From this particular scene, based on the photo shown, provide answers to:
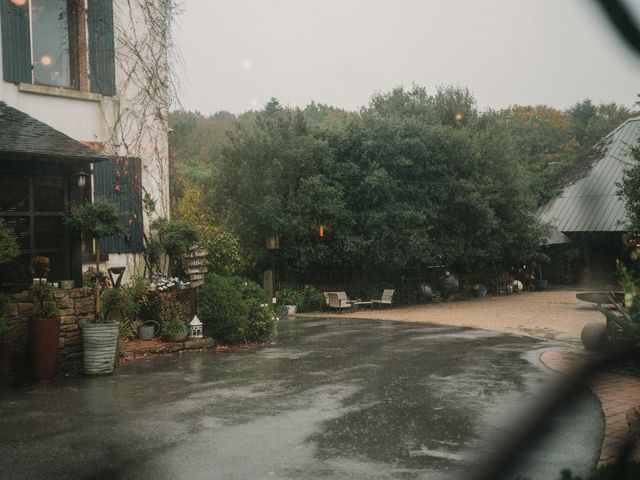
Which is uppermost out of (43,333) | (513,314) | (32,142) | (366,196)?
(366,196)

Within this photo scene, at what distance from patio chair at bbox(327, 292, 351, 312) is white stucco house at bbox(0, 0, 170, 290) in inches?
396

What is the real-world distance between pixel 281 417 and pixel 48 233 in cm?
565

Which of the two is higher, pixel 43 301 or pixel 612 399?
Result: pixel 43 301

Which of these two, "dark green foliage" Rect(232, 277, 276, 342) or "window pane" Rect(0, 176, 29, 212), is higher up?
"window pane" Rect(0, 176, 29, 212)

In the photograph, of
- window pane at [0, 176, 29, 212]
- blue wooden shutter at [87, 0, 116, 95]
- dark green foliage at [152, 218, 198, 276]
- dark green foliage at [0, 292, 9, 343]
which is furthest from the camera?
dark green foliage at [152, 218, 198, 276]

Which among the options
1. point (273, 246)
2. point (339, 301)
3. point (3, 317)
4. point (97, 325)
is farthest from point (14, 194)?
point (339, 301)

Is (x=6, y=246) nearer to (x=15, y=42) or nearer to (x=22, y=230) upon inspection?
(x=22, y=230)

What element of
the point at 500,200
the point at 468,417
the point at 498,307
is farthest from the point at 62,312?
the point at 500,200

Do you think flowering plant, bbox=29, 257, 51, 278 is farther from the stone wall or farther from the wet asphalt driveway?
the wet asphalt driveway

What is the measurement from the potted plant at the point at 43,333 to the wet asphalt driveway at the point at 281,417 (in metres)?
0.40

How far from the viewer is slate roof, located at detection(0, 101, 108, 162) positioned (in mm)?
9078

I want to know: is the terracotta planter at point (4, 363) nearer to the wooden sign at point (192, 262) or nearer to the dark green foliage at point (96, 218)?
the dark green foliage at point (96, 218)

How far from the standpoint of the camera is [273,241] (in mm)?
21812

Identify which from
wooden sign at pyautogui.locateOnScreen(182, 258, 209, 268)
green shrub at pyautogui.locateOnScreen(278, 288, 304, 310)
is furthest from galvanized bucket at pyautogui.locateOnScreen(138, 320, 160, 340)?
green shrub at pyautogui.locateOnScreen(278, 288, 304, 310)
